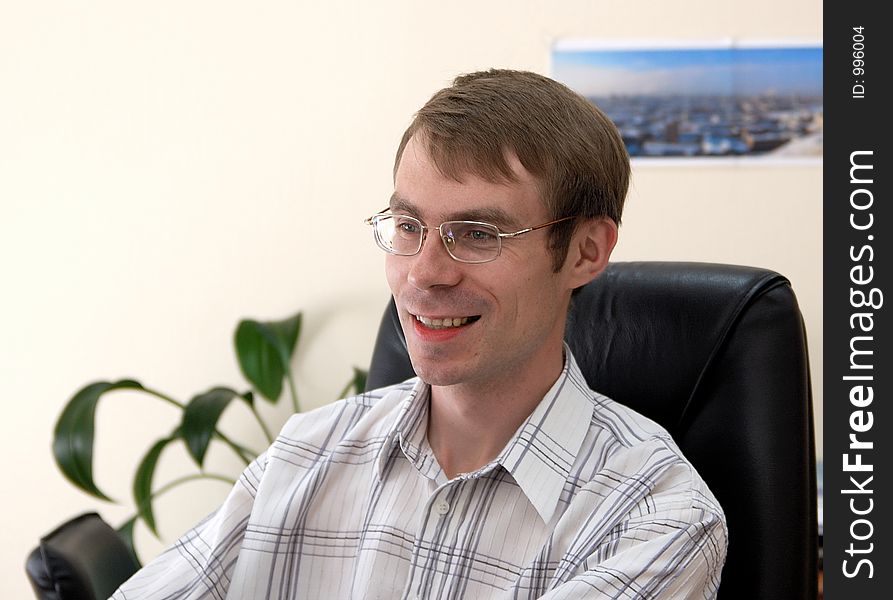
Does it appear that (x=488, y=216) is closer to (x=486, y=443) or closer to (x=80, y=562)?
(x=486, y=443)

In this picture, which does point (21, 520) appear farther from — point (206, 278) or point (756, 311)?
point (756, 311)

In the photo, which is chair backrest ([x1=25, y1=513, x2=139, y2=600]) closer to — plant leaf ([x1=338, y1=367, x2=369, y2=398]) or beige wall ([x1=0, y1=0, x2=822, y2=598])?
plant leaf ([x1=338, y1=367, x2=369, y2=398])

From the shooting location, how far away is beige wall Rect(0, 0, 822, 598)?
229cm

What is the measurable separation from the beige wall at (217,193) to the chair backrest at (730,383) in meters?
0.99

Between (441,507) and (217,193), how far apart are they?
1.46m

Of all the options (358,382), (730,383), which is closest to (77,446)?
(358,382)

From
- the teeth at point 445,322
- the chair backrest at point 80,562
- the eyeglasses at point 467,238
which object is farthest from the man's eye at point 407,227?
the chair backrest at point 80,562

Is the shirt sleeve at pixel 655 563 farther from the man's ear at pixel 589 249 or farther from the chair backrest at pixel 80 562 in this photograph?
the chair backrest at pixel 80 562

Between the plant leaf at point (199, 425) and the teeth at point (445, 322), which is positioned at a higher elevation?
the teeth at point (445, 322)

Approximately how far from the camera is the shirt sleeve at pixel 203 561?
1.17 metres

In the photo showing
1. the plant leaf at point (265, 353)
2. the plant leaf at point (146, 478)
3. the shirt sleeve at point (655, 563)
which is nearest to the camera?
the shirt sleeve at point (655, 563)

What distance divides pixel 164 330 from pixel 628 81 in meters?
1.27

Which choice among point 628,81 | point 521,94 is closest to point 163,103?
point 628,81
